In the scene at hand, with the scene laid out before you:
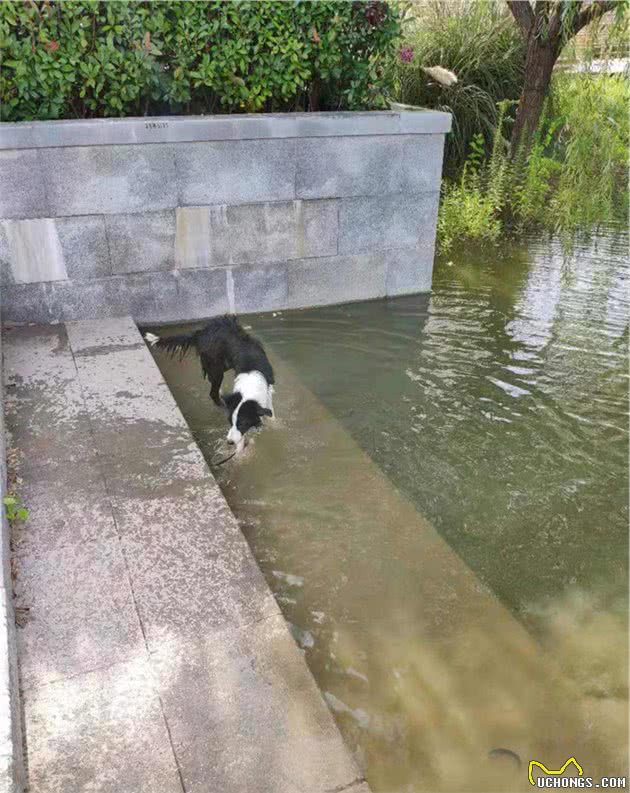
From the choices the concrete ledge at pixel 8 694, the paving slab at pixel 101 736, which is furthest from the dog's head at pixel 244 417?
the paving slab at pixel 101 736

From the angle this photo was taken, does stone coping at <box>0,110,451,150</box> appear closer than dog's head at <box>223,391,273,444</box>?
No

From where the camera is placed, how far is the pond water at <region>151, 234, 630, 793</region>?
2756mm

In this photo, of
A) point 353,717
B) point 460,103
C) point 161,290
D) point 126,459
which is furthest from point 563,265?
point 353,717

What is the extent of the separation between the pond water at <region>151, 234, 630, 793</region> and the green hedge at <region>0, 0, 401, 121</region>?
202 cm

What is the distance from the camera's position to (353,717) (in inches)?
109

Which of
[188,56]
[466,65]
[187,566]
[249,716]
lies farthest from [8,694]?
[466,65]

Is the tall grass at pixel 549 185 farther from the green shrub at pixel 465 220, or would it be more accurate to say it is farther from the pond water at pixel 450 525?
the pond water at pixel 450 525

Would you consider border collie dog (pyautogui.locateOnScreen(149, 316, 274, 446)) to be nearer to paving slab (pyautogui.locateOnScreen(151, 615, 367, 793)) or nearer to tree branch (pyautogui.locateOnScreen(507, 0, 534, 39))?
paving slab (pyautogui.locateOnScreen(151, 615, 367, 793))

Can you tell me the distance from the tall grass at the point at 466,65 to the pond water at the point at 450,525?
4.45 meters

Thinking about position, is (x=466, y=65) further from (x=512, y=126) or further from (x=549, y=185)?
(x=549, y=185)

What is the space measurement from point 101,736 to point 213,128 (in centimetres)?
472

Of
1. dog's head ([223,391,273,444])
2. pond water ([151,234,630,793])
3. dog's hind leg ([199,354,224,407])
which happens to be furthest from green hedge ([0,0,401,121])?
dog's head ([223,391,273,444])

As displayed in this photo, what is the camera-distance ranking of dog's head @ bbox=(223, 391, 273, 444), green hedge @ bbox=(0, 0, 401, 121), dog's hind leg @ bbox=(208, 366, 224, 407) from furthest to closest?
green hedge @ bbox=(0, 0, 401, 121)
dog's hind leg @ bbox=(208, 366, 224, 407)
dog's head @ bbox=(223, 391, 273, 444)

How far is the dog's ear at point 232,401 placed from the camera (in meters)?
4.36
